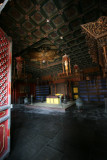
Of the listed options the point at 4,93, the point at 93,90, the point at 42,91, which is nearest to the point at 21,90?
the point at 42,91

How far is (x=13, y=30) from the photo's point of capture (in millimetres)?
3826

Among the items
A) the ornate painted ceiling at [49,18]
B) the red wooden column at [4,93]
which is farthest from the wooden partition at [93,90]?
the red wooden column at [4,93]

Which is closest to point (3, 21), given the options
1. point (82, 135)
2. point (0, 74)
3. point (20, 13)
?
point (20, 13)

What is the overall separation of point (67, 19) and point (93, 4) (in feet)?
3.61

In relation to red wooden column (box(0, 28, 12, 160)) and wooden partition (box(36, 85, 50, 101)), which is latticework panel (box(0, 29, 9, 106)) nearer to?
red wooden column (box(0, 28, 12, 160))

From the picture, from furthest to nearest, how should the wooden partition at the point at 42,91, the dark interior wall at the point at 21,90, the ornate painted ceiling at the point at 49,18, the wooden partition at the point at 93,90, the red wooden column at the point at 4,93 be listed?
1. the wooden partition at the point at 42,91
2. the dark interior wall at the point at 21,90
3. the wooden partition at the point at 93,90
4. the ornate painted ceiling at the point at 49,18
5. the red wooden column at the point at 4,93

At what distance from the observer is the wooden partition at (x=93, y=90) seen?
24.3 feet

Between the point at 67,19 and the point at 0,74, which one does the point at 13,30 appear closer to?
the point at 67,19

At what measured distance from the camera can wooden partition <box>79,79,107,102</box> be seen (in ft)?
24.3

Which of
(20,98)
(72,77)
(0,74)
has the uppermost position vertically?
(72,77)

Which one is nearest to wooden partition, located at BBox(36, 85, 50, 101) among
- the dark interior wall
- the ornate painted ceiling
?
the dark interior wall

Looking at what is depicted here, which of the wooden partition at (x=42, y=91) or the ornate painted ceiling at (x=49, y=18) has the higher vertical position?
the ornate painted ceiling at (x=49, y=18)

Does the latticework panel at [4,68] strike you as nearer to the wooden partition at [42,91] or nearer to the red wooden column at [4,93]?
the red wooden column at [4,93]

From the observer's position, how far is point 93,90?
312 inches
